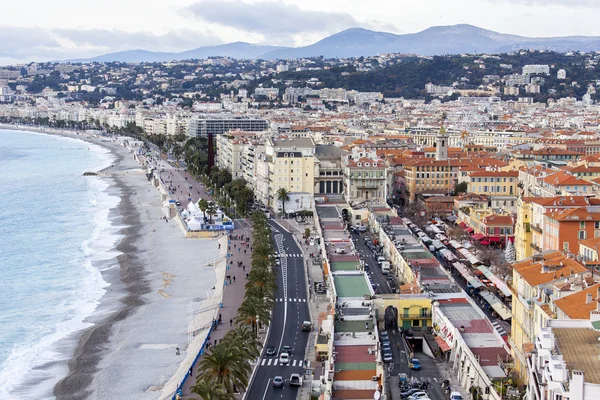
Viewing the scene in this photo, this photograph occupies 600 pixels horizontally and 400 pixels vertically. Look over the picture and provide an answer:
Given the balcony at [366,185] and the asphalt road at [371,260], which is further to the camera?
the balcony at [366,185]

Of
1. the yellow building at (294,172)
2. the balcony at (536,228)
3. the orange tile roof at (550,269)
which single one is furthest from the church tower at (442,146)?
the orange tile roof at (550,269)

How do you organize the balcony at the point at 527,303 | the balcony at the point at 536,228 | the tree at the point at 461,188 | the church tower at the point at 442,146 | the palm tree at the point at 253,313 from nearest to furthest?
the balcony at the point at 527,303
the palm tree at the point at 253,313
the balcony at the point at 536,228
the tree at the point at 461,188
the church tower at the point at 442,146

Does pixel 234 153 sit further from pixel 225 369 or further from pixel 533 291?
pixel 225 369

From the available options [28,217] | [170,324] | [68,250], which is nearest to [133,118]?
[28,217]

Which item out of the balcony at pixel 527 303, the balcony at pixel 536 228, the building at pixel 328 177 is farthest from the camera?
the building at pixel 328 177

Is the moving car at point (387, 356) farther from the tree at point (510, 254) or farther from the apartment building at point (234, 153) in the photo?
the apartment building at point (234, 153)

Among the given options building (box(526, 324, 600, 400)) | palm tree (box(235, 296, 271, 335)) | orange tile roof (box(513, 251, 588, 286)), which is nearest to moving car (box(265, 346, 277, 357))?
palm tree (box(235, 296, 271, 335))

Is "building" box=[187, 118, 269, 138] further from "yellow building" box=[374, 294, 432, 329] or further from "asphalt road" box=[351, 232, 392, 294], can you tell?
"yellow building" box=[374, 294, 432, 329]
